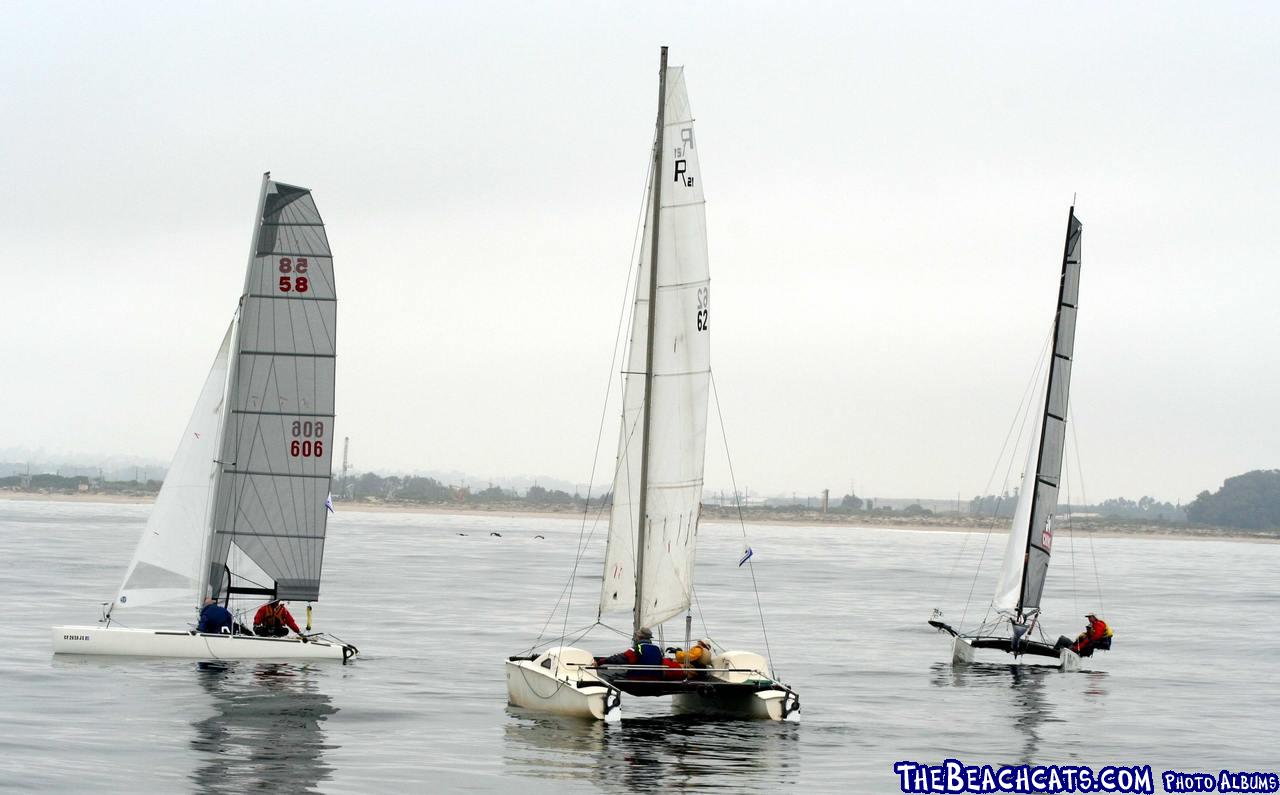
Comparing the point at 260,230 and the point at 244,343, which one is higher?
the point at 260,230

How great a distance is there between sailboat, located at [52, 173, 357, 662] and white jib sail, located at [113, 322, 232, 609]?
24 mm

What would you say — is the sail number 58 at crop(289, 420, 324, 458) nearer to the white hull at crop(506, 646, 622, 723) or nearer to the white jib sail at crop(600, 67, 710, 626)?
the white hull at crop(506, 646, 622, 723)

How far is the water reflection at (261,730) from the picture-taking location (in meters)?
24.9

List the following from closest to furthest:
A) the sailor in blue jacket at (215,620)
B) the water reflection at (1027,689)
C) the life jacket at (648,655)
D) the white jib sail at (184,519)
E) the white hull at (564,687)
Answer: the white hull at (564,687) → the life jacket at (648,655) → the water reflection at (1027,689) → the sailor in blue jacket at (215,620) → the white jib sail at (184,519)

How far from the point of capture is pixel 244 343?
38875 millimetres

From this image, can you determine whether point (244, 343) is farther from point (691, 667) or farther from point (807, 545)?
point (807, 545)

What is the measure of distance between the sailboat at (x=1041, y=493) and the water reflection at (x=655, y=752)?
1670cm

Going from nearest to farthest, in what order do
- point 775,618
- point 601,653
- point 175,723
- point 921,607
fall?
point 175,723, point 601,653, point 775,618, point 921,607

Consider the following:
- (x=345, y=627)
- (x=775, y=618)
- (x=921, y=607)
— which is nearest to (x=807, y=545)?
(x=921, y=607)

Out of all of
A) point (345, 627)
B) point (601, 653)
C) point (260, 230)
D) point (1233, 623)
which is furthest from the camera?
point (1233, 623)

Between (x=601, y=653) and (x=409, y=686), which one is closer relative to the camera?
(x=409, y=686)

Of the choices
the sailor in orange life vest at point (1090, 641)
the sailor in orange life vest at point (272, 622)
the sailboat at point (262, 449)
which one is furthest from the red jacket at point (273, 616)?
the sailor in orange life vest at point (1090, 641)

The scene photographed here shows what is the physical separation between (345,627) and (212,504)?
14.2m

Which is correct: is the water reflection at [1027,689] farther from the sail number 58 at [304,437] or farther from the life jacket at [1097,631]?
the sail number 58 at [304,437]
